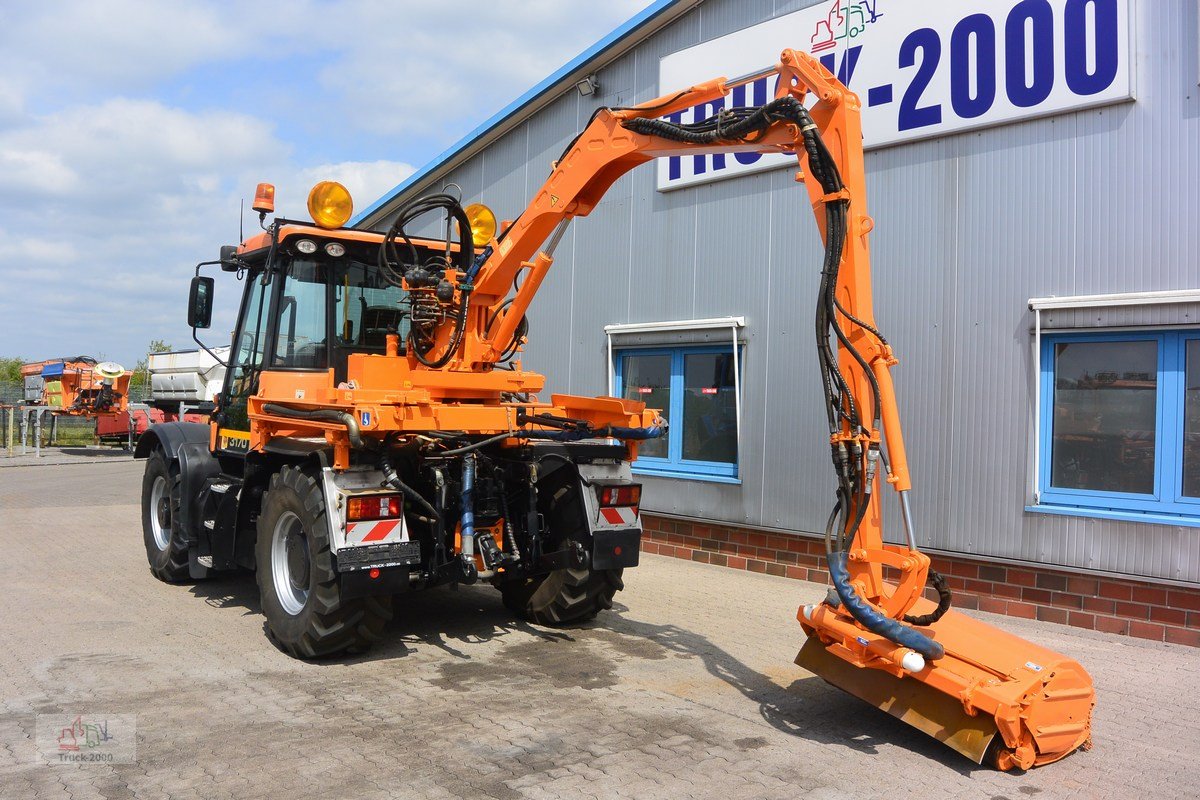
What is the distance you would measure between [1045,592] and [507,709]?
4514mm

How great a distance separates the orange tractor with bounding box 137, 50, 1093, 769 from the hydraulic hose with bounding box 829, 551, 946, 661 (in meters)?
0.01

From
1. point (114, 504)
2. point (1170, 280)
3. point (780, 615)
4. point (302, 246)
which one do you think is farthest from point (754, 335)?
point (114, 504)

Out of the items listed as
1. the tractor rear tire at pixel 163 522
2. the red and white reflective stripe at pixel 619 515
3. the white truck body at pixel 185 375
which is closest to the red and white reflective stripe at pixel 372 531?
the red and white reflective stripe at pixel 619 515

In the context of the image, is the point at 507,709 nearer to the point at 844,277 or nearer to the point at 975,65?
the point at 844,277

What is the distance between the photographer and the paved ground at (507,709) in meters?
4.04

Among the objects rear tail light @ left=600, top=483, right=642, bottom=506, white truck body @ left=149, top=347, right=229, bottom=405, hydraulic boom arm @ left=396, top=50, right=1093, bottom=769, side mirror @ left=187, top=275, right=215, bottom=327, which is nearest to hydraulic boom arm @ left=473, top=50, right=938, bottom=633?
hydraulic boom arm @ left=396, top=50, right=1093, bottom=769

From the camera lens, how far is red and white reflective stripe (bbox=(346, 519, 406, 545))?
18.2 feet

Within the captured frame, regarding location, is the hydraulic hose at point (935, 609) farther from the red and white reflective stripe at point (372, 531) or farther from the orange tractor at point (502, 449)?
the red and white reflective stripe at point (372, 531)

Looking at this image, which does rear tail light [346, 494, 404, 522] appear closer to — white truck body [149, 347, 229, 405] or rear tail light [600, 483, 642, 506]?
rear tail light [600, 483, 642, 506]

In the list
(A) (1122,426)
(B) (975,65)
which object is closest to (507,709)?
(A) (1122,426)

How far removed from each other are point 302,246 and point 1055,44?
19.4ft

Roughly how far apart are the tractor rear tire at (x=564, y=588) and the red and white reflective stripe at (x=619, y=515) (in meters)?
0.21

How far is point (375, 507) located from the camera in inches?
221

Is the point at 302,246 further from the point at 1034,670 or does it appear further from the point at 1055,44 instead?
the point at 1055,44
